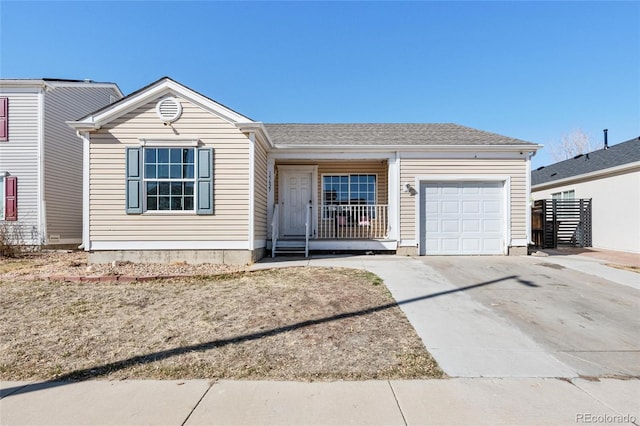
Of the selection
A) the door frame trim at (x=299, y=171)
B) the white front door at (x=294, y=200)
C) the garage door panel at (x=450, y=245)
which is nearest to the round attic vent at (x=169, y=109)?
the door frame trim at (x=299, y=171)

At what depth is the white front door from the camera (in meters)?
10.8

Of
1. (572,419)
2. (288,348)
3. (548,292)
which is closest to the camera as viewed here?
(572,419)

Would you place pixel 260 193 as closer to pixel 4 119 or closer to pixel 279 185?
pixel 279 185

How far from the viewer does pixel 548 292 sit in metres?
5.79

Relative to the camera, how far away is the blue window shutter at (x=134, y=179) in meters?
8.00

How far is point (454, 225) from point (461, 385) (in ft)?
24.4

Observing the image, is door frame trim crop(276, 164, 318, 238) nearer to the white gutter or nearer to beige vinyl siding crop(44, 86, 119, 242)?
the white gutter

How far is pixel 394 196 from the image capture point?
9.73m

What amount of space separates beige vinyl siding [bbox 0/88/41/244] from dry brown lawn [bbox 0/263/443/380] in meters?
6.79

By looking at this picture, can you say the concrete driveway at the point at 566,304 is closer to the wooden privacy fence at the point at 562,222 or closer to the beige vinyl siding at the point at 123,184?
the wooden privacy fence at the point at 562,222

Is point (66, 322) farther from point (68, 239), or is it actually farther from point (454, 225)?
point (68, 239)

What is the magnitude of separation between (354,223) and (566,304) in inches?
234

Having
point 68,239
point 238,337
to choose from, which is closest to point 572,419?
point 238,337

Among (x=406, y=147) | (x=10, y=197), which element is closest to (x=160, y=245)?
(x=406, y=147)
